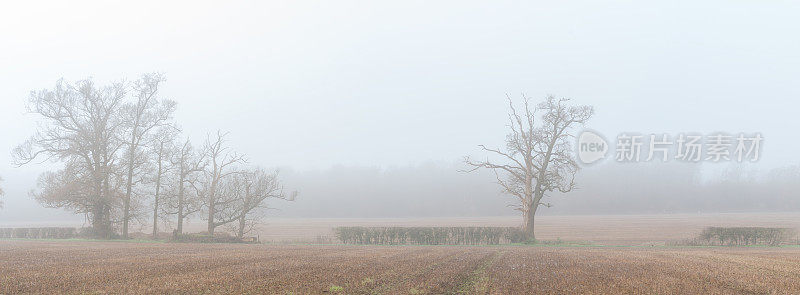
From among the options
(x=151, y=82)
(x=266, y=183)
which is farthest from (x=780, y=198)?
(x=151, y=82)

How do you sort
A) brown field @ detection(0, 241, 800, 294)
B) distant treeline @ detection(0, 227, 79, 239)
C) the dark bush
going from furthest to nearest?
1. distant treeline @ detection(0, 227, 79, 239)
2. the dark bush
3. brown field @ detection(0, 241, 800, 294)

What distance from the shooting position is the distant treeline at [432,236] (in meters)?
38.0

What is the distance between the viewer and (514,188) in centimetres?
4050

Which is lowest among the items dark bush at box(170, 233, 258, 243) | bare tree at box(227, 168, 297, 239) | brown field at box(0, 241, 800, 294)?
dark bush at box(170, 233, 258, 243)

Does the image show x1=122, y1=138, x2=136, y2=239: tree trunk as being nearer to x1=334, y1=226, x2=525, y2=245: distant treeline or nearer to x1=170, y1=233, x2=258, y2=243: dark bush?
x1=170, y1=233, x2=258, y2=243: dark bush

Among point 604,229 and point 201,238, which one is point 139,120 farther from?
point 604,229

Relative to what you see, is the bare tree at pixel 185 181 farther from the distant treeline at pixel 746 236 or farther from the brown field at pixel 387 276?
the distant treeline at pixel 746 236

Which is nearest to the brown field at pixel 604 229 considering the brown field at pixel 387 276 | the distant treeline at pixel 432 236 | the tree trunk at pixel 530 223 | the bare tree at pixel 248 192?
the bare tree at pixel 248 192

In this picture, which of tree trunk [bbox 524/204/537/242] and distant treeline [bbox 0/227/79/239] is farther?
distant treeline [bbox 0/227/79/239]

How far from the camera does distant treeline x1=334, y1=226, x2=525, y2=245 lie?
3803 cm

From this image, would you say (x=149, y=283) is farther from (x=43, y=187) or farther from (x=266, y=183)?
(x=43, y=187)

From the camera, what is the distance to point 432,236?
38.4 metres

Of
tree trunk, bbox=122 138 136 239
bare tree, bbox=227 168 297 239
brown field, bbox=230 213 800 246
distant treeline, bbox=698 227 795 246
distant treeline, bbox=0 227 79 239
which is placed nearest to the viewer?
distant treeline, bbox=698 227 795 246

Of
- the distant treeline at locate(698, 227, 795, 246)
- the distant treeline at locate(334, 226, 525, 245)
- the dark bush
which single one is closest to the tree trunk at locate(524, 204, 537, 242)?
the distant treeline at locate(334, 226, 525, 245)
